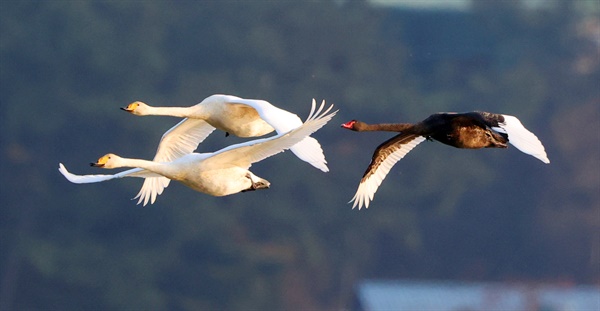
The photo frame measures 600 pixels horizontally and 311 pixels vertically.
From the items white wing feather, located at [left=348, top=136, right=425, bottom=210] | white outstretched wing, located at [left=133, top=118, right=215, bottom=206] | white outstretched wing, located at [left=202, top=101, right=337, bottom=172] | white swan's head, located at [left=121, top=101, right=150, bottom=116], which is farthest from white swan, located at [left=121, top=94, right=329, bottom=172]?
white outstretched wing, located at [left=133, top=118, right=215, bottom=206]

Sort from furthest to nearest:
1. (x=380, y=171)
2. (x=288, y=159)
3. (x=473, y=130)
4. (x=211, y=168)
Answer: (x=288, y=159) → (x=380, y=171) → (x=473, y=130) → (x=211, y=168)

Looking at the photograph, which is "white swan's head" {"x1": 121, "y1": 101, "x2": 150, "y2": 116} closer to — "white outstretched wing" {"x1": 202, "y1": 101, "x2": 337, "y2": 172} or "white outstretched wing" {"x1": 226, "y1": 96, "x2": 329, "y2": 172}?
"white outstretched wing" {"x1": 226, "y1": 96, "x2": 329, "y2": 172}

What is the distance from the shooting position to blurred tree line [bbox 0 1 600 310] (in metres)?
30.2

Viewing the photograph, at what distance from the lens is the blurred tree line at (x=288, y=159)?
99.1ft

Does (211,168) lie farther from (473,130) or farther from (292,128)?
(473,130)

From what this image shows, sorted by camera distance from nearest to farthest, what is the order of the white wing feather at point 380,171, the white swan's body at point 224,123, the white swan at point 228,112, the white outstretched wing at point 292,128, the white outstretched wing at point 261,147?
the white outstretched wing at point 261,147
the white outstretched wing at point 292,128
the white swan's body at point 224,123
the white swan at point 228,112
the white wing feather at point 380,171

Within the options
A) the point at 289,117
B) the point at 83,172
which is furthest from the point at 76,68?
the point at 289,117

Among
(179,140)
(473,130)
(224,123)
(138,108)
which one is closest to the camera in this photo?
(473,130)

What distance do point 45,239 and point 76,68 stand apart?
3.46 m

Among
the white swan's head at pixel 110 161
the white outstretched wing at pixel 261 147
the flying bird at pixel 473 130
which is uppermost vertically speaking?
the flying bird at pixel 473 130

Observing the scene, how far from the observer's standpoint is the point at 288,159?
31.1 m

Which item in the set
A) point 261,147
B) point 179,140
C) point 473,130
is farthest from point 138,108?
point 473,130

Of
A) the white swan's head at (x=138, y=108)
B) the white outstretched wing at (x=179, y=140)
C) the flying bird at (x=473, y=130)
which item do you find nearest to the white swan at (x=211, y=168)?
the white swan's head at (x=138, y=108)

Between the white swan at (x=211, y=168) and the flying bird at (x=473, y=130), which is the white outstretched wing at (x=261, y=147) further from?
the flying bird at (x=473, y=130)
